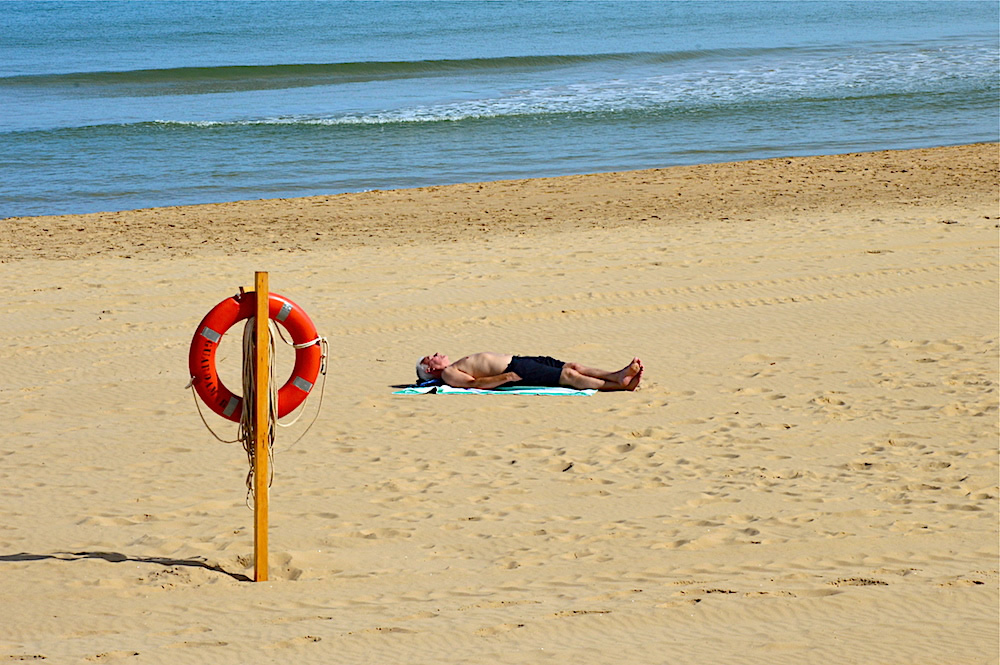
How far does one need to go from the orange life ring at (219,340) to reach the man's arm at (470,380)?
2.48m

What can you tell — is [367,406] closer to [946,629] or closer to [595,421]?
[595,421]

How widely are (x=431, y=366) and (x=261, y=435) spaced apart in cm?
298

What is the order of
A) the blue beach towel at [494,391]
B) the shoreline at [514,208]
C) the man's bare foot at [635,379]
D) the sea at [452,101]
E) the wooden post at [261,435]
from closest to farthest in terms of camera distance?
the wooden post at [261,435], the man's bare foot at [635,379], the blue beach towel at [494,391], the shoreline at [514,208], the sea at [452,101]

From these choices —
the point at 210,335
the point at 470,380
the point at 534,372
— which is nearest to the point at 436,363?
the point at 470,380

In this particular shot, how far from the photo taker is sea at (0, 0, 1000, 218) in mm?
18781

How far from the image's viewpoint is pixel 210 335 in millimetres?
4742

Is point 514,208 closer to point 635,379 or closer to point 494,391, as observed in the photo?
point 494,391

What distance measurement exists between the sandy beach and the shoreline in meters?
0.41

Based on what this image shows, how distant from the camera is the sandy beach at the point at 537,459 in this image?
3984 millimetres

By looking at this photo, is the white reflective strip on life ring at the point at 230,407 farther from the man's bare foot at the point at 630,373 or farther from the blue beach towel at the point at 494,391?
the man's bare foot at the point at 630,373

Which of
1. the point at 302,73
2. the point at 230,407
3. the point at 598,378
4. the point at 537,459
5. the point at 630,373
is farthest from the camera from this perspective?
the point at 302,73

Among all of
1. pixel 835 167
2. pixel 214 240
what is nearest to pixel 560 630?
pixel 214 240

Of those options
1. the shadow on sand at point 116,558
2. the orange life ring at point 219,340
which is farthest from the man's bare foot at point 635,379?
the shadow on sand at point 116,558

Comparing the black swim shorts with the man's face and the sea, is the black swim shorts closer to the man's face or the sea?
the man's face
